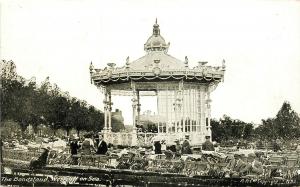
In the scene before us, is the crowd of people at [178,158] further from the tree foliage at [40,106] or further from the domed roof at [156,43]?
the domed roof at [156,43]

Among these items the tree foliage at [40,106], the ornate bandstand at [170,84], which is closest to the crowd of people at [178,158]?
the ornate bandstand at [170,84]

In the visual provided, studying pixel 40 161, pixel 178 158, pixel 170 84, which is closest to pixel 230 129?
pixel 170 84

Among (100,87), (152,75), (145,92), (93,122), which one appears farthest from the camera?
(93,122)

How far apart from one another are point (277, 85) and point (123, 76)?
5.60 metres

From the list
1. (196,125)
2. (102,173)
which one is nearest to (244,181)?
(102,173)

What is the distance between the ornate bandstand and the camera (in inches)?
768

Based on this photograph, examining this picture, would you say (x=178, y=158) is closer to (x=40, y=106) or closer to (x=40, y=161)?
(x=40, y=161)

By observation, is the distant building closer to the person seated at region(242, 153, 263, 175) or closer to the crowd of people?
the crowd of people

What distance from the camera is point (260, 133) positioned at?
2453cm

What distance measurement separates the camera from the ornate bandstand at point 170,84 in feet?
64.0

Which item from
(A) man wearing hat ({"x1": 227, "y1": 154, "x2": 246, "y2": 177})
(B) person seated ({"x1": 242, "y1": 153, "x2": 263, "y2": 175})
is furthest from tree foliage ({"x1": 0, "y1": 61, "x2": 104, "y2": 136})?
(B) person seated ({"x1": 242, "y1": 153, "x2": 263, "y2": 175})

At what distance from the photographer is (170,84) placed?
20.2m

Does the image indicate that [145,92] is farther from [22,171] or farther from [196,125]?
[22,171]

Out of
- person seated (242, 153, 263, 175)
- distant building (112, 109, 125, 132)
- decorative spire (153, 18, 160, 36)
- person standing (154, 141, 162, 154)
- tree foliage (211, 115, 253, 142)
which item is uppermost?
decorative spire (153, 18, 160, 36)
